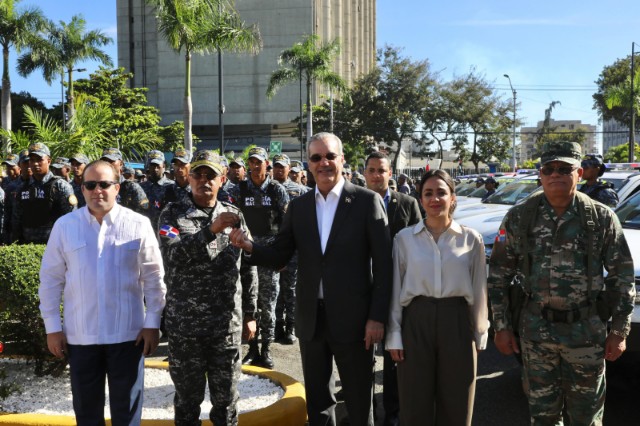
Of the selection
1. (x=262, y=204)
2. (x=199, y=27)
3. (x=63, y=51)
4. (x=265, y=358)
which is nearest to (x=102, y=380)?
(x=265, y=358)

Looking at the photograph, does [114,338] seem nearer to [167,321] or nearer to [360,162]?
[167,321]

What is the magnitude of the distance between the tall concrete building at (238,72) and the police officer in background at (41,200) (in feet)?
191

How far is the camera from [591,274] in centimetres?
375

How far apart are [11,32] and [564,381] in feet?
121

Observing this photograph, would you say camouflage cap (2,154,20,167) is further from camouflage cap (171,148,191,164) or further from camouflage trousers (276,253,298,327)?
camouflage trousers (276,253,298,327)

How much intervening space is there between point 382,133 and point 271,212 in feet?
149

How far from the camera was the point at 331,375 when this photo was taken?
13.7 feet

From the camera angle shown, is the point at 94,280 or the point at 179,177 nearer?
the point at 94,280

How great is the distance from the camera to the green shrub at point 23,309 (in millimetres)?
5203

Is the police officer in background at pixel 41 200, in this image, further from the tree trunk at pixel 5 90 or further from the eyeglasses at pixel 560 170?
→ the tree trunk at pixel 5 90

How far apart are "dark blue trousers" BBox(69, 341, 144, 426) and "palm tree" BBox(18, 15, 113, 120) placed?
36587mm

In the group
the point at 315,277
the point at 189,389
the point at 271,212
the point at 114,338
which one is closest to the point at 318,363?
the point at 315,277

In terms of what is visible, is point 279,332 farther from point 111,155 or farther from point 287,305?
point 111,155

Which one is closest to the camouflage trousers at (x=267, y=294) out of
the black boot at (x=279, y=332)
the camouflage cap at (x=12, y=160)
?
the black boot at (x=279, y=332)
